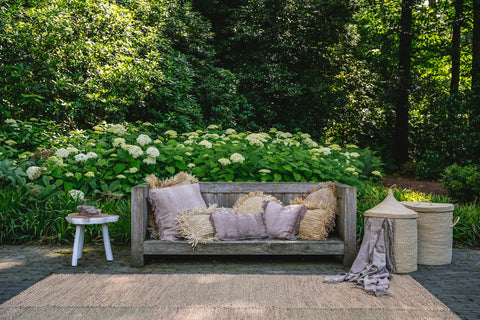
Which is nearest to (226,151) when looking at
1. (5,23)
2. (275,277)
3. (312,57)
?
(275,277)

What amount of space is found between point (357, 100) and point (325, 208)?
1096 cm

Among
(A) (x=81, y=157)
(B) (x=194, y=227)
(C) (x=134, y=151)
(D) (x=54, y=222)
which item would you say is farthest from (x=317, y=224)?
(A) (x=81, y=157)

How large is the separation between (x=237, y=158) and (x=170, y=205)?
156 centimetres

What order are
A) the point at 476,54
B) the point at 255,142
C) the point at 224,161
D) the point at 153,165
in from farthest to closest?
the point at 476,54
the point at 255,142
the point at 153,165
the point at 224,161

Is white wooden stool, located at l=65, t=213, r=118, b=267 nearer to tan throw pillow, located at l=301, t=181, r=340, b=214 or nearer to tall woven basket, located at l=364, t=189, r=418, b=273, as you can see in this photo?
tan throw pillow, located at l=301, t=181, r=340, b=214

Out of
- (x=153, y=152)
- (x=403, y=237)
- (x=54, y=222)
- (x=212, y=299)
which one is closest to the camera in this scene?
(x=212, y=299)

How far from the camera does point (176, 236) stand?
15.1 ft

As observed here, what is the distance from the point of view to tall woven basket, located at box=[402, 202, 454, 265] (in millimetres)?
4742

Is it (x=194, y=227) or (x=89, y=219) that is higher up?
(x=89, y=219)

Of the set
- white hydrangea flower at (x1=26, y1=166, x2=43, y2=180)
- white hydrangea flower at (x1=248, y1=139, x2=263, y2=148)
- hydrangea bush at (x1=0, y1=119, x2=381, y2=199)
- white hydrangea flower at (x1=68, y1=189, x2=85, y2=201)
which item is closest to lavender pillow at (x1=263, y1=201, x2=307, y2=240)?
hydrangea bush at (x1=0, y1=119, x2=381, y2=199)

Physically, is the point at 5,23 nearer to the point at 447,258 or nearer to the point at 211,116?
the point at 211,116

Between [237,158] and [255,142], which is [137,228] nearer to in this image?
[237,158]

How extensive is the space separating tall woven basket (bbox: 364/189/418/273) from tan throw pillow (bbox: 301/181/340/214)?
0.43 meters

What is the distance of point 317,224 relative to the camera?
465 cm
